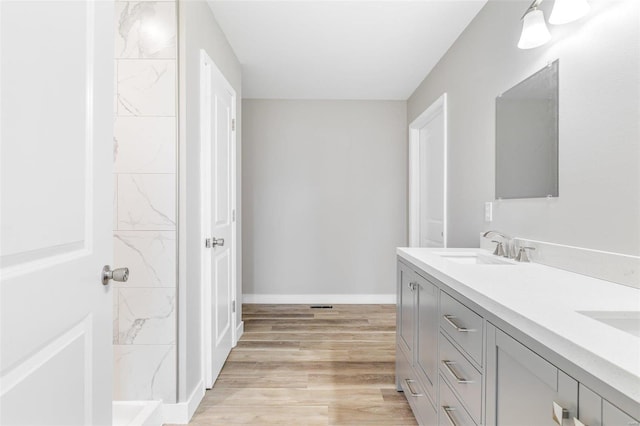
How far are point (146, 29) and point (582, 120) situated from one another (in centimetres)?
203

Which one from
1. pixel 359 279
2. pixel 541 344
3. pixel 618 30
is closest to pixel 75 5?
pixel 541 344

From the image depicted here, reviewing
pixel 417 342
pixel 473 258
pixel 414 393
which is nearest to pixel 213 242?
pixel 417 342

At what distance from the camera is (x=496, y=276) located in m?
1.34

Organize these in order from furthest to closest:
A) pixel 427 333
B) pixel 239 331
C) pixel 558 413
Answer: pixel 239 331 → pixel 427 333 → pixel 558 413

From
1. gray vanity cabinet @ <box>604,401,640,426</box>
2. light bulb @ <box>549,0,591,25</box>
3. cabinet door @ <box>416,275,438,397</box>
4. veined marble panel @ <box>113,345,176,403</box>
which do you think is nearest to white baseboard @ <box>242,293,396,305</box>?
veined marble panel @ <box>113,345,176,403</box>

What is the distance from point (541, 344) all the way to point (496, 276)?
533mm

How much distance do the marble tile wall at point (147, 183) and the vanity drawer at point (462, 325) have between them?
4.29ft

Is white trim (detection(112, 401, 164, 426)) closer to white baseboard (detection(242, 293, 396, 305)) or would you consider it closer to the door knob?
the door knob

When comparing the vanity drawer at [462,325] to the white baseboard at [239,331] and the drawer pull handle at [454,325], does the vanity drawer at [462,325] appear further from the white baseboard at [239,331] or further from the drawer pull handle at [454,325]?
the white baseboard at [239,331]

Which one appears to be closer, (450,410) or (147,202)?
(450,410)

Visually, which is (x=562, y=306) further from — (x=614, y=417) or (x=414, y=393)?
(x=414, y=393)

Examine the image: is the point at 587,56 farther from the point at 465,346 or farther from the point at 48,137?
the point at 48,137

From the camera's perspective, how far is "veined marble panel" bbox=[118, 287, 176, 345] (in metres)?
1.87

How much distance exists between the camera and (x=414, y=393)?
188 cm
